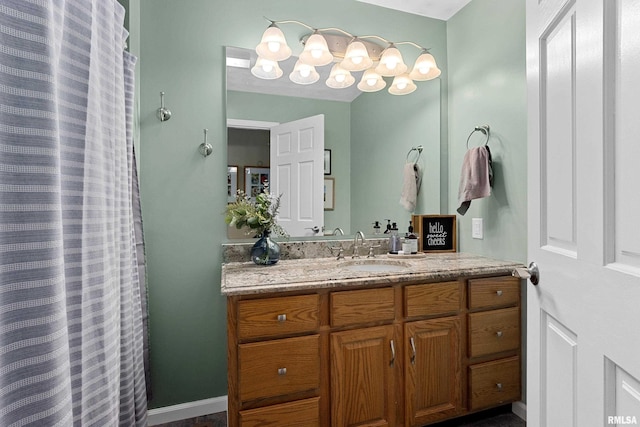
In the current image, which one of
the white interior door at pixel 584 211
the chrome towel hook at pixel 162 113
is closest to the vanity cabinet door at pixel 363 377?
the white interior door at pixel 584 211

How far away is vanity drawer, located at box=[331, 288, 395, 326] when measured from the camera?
4.66ft

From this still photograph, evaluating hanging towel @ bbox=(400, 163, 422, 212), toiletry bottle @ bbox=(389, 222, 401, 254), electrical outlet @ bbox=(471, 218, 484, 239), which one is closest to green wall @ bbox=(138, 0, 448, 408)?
toiletry bottle @ bbox=(389, 222, 401, 254)

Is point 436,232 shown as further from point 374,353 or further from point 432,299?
point 374,353

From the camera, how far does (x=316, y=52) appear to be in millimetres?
1944

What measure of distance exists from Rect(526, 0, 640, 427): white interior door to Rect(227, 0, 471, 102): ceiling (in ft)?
4.25

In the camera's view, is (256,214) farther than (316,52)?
No

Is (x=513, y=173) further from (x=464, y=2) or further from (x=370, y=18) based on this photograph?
(x=370, y=18)

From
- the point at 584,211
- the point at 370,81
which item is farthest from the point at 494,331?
the point at 370,81

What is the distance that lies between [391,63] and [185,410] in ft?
8.01

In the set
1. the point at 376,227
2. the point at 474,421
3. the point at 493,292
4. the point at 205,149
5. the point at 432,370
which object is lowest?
the point at 474,421

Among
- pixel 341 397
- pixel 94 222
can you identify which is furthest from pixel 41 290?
pixel 341 397

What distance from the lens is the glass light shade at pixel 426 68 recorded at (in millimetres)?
2180

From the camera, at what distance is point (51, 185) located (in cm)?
57

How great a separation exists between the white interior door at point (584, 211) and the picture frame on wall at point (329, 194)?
1301mm
